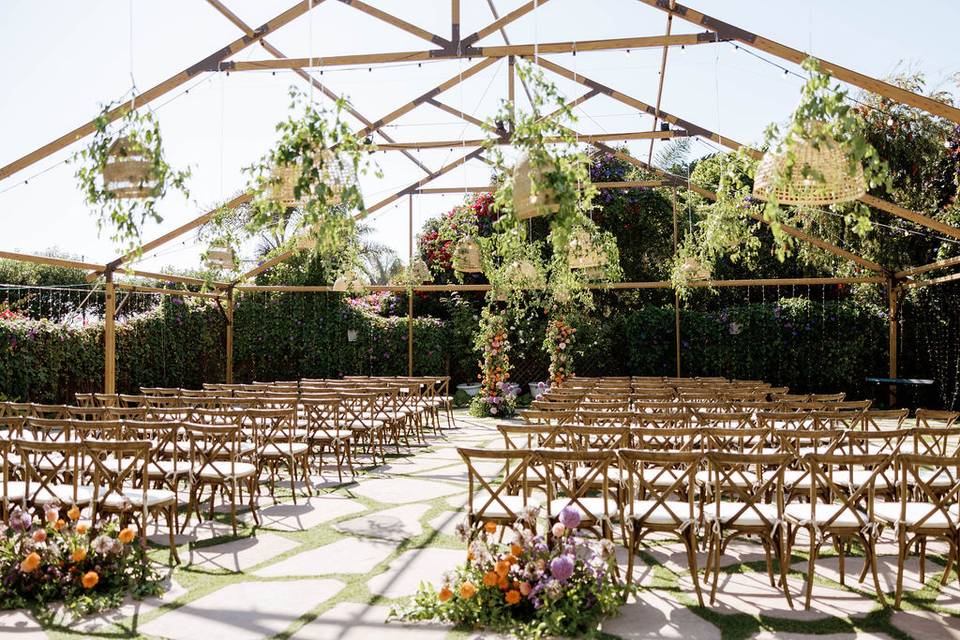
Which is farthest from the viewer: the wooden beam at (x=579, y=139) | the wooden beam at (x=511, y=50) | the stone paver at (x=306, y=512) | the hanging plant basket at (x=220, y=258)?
the wooden beam at (x=579, y=139)

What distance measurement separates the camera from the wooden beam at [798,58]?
18.1 ft

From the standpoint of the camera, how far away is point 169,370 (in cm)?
1307

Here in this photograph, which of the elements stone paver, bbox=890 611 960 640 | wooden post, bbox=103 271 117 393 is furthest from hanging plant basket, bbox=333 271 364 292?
stone paver, bbox=890 611 960 640

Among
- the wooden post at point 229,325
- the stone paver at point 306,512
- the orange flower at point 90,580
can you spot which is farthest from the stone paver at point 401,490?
the wooden post at point 229,325

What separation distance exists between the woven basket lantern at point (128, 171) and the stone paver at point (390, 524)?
103 inches

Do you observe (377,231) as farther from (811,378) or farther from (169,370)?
(811,378)

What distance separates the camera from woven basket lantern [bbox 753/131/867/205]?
391 cm

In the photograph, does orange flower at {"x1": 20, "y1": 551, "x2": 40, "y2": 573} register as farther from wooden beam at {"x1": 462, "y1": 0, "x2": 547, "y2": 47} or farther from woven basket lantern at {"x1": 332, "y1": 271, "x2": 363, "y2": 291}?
woven basket lantern at {"x1": 332, "y1": 271, "x2": 363, "y2": 291}

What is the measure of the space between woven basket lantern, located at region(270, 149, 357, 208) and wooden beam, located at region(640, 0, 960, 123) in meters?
3.42

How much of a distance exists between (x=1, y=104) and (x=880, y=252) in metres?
13.0

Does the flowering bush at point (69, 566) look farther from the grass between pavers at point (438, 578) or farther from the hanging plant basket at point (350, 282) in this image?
the hanging plant basket at point (350, 282)

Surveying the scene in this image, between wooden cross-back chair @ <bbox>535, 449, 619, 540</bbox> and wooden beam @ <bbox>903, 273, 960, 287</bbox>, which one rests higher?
wooden beam @ <bbox>903, 273, 960, 287</bbox>

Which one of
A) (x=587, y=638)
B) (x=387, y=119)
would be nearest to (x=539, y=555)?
(x=587, y=638)

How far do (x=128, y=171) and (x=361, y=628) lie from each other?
297 cm
